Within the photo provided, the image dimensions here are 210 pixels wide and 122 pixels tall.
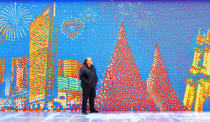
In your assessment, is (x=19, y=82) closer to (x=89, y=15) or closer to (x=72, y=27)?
(x=72, y=27)

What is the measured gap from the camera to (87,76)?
5.78m

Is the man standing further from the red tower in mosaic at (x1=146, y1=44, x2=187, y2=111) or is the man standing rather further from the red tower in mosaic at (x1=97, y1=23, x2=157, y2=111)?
the red tower in mosaic at (x1=146, y1=44, x2=187, y2=111)

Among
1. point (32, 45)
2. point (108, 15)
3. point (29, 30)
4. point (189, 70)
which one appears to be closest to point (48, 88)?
point (32, 45)

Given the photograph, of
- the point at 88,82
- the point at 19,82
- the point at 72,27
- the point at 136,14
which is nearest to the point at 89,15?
the point at 72,27

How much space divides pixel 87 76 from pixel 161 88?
228cm

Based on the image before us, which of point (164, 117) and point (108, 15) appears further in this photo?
point (108, 15)

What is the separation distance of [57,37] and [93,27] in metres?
1.14

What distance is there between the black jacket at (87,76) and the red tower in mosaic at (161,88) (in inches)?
66.8

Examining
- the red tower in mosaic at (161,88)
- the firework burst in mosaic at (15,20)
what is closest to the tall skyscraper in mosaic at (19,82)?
the firework burst in mosaic at (15,20)

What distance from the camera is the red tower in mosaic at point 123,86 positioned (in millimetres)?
6234

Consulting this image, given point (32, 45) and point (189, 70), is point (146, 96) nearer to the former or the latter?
point (189, 70)

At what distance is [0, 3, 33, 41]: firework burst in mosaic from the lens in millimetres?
6398

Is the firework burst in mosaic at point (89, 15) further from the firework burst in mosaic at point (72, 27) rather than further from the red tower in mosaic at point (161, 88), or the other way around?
the red tower in mosaic at point (161, 88)

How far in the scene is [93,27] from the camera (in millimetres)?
6375
